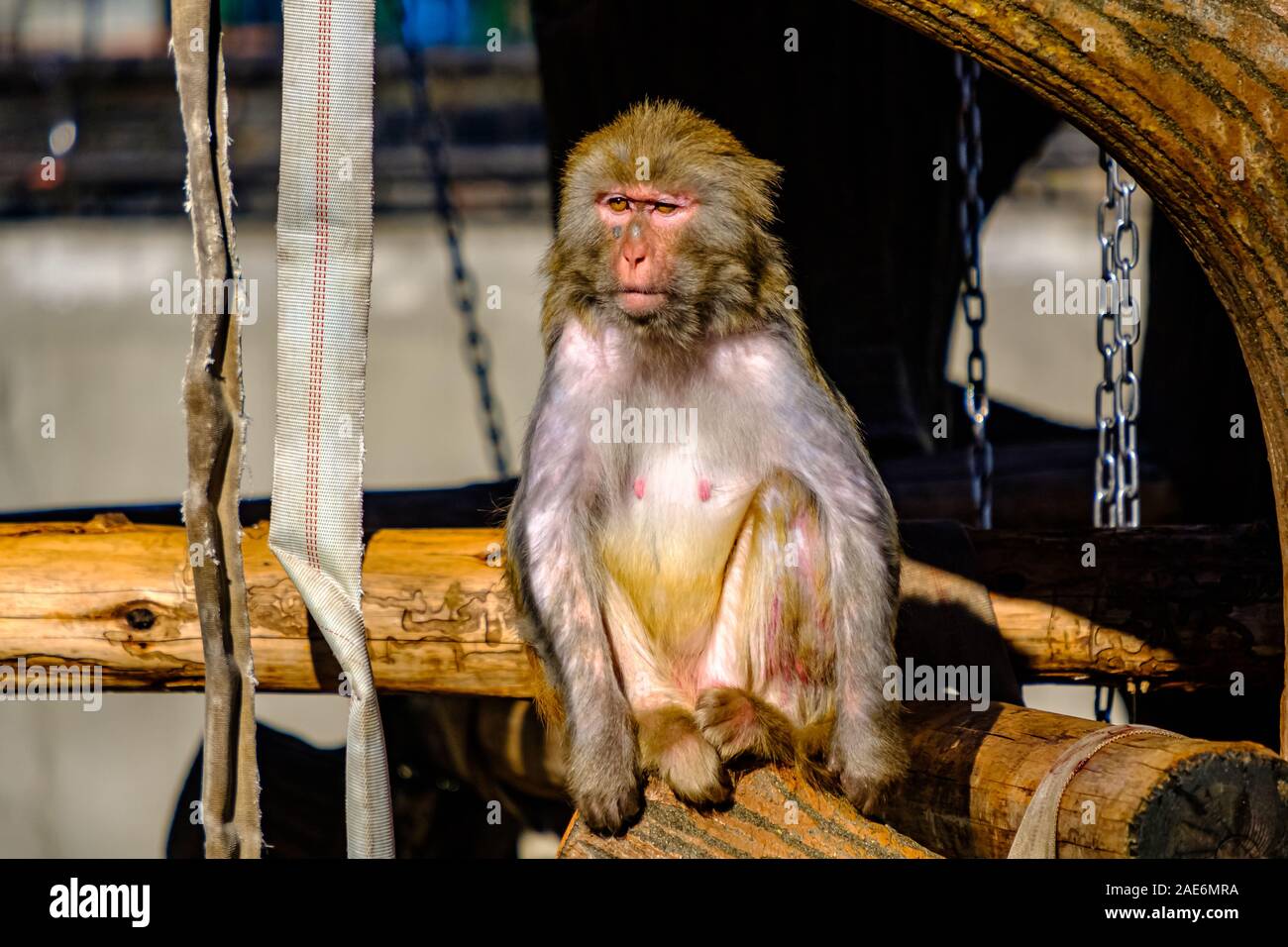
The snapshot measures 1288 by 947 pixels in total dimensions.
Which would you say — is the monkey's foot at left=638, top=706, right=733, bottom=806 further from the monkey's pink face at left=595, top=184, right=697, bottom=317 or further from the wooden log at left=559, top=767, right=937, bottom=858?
the monkey's pink face at left=595, top=184, right=697, bottom=317

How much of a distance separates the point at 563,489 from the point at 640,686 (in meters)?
0.54

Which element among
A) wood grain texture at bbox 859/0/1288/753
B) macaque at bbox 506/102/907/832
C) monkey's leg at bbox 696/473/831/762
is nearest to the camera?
wood grain texture at bbox 859/0/1288/753

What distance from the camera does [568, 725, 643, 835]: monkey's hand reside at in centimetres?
320

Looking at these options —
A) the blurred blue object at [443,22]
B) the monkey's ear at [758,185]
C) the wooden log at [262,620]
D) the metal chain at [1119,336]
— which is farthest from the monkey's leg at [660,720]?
the blurred blue object at [443,22]

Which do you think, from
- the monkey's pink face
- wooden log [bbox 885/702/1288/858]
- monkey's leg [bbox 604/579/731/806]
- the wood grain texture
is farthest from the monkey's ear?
wooden log [bbox 885/702/1288/858]

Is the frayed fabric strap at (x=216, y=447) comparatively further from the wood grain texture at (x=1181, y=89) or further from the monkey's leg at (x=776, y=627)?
the wood grain texture at (x=1181, y=89)

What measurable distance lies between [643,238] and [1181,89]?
4.22ft

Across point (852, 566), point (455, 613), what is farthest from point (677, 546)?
point (455, 613)

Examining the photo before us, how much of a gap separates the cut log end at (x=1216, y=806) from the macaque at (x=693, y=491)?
0.71 metres

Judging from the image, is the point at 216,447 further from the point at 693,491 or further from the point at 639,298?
the point at 693,491

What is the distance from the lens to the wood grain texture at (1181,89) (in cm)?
268

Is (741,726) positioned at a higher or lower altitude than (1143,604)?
lower

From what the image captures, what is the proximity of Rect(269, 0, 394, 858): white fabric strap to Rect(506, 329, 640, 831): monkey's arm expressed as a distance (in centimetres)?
55

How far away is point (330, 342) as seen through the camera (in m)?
2.85
